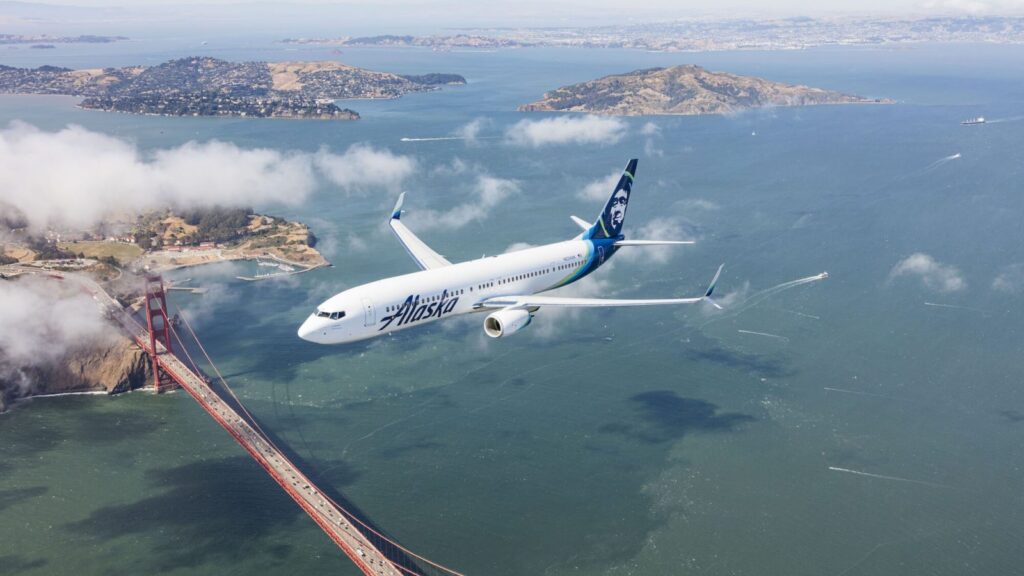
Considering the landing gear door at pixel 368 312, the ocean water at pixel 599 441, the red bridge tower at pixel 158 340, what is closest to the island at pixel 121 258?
the red bridge tower at pixel 158 340

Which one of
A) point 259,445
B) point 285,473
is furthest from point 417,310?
point 259,445

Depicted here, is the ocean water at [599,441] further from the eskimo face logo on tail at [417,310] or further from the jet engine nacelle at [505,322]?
the eskimo face logo on tail at [417,310]

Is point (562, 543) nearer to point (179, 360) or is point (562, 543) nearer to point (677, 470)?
point (677, 470)

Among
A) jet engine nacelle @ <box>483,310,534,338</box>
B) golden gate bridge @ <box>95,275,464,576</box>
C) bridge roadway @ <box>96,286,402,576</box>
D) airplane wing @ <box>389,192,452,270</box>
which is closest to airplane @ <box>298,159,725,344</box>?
jet engine nacelle @ <box>483,310,534,338</box>

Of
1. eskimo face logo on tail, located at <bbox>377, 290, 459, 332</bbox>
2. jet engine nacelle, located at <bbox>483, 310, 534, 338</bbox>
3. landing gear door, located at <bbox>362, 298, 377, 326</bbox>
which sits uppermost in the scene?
landing gear door, located at <bbox>362, 298, 377, 326</bbox>

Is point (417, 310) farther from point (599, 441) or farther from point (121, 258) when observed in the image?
point (121, 258)

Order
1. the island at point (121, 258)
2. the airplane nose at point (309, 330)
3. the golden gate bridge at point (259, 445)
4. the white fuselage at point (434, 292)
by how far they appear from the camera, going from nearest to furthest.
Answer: the airplane nose at point (309, 330), the white fuselage at point (434, 292), the golden gate bridge at point (259, 445), the island at point (121, 258)

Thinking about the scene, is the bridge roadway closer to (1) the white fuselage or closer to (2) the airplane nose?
(1) the white fuselage
